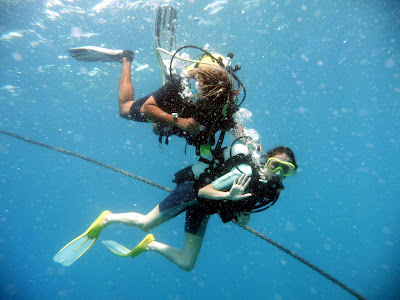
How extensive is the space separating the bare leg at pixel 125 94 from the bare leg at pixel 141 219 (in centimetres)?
209

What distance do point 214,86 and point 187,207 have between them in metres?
2.48

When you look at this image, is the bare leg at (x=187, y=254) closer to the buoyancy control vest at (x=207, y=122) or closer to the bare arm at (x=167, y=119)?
the buoyancy control vest at (x=207, y=122)

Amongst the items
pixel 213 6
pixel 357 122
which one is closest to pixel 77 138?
pixel 213 6

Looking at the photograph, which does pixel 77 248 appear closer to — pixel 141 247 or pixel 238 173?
pixel 141 247

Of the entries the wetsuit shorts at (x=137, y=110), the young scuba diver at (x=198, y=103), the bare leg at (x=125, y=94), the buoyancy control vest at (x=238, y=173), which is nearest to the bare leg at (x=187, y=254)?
the buoyancy control vest at (x=238, y=173)

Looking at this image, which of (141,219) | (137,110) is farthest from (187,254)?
(137,110)

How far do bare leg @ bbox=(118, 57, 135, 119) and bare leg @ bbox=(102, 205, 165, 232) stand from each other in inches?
82.3

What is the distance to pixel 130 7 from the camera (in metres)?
10.4

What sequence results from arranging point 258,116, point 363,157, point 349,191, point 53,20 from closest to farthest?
point 53,20 → point 258,116 → point 363,157 → point 349,191

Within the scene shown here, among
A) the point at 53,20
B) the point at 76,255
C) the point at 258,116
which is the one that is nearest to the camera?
the point at 76,255

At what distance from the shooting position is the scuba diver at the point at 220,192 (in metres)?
3.07

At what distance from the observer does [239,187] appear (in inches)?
111

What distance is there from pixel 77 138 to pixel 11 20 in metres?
22.1

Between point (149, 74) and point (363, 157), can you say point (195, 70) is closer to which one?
point (149, 74)
